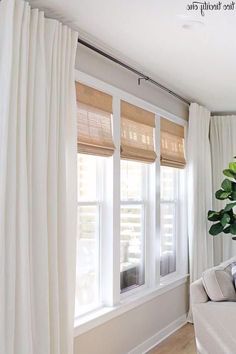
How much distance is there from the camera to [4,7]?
2.35m

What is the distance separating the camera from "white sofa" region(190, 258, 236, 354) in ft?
10.8

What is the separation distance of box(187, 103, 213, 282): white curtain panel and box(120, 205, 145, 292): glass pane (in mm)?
1020

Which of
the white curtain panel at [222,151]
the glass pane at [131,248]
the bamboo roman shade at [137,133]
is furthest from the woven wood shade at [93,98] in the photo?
the white curtain panel at [222,151]

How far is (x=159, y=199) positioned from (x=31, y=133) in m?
2.35

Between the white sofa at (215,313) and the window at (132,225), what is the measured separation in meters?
0.77

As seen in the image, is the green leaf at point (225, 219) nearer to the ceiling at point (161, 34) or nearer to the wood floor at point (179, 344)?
the wood floor at point (179, 344)

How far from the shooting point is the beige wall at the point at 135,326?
323cm

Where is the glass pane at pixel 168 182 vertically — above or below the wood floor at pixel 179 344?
above

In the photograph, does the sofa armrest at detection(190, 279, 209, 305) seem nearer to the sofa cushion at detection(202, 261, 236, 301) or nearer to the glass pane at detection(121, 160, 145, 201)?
the sofa cushion at detection(202, 261, 236, 301)

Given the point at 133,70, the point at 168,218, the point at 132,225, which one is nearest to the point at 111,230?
the point at 132,225

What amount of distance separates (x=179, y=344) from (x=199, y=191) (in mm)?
1820

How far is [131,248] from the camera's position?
4117mm

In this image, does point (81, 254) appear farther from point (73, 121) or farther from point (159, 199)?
point (159, 199)

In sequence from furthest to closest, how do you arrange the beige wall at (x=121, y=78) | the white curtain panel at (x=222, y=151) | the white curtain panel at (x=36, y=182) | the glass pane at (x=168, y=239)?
the white curtain panel at (x=222, y=151) → the glass pane at (x=168, y=239) → the beige wall at (x=121, y=78) → the white curtain panel at (x=36, y=182)
